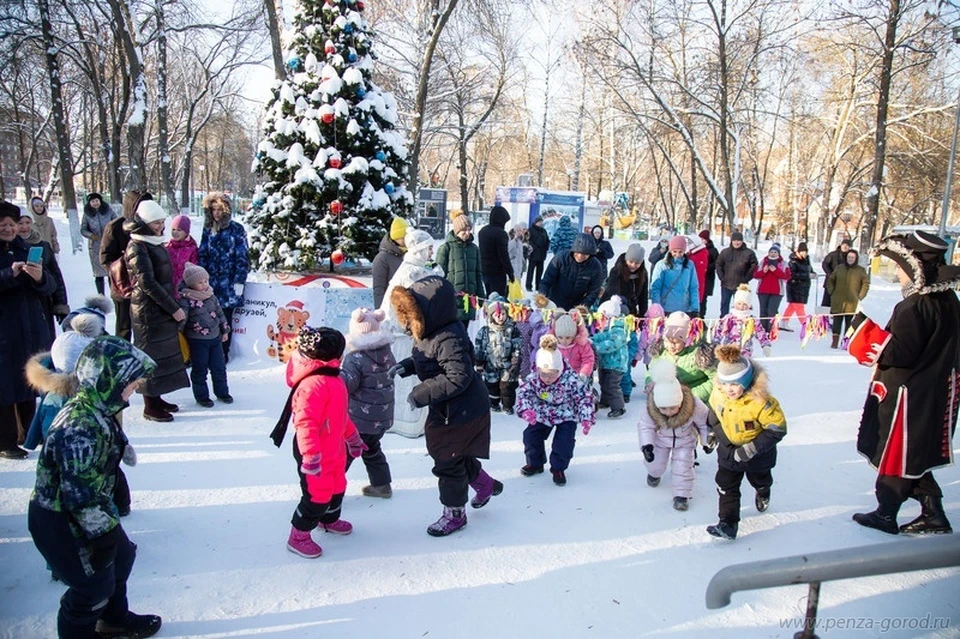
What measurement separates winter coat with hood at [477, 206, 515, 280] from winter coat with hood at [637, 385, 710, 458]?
4.31 meters

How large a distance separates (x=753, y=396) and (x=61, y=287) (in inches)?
223

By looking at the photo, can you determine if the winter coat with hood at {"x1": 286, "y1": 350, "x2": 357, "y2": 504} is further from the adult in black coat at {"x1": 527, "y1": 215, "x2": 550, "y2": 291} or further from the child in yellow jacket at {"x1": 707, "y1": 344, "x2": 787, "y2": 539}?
the adult in black coat at {"x1": 527, "y1": 215, "x2": 550, "y2": 291}

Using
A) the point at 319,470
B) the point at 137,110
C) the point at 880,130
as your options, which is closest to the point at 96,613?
the point at 319,470

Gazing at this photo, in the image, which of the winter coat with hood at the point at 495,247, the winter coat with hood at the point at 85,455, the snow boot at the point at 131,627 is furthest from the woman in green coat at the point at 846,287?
the winter coat with hood at the point at 85,455

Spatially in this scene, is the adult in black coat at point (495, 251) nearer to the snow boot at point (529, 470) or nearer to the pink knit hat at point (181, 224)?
the pink knit hat at point (181, 224)

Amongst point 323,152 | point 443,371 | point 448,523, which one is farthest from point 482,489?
point 323,152

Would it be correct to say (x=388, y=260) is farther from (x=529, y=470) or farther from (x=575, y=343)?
(x=529, y=470)

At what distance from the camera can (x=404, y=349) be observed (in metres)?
5.82

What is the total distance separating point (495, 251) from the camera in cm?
866

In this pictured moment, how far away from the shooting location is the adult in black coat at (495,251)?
28.2ft

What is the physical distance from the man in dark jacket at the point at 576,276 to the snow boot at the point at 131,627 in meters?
5.19

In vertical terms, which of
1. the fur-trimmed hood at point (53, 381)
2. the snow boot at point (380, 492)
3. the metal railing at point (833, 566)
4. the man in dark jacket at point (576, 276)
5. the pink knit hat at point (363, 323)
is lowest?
the snow boot at point (380, 492)

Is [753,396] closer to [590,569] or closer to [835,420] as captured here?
[590,569]

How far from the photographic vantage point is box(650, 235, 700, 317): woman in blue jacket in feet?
26.2
